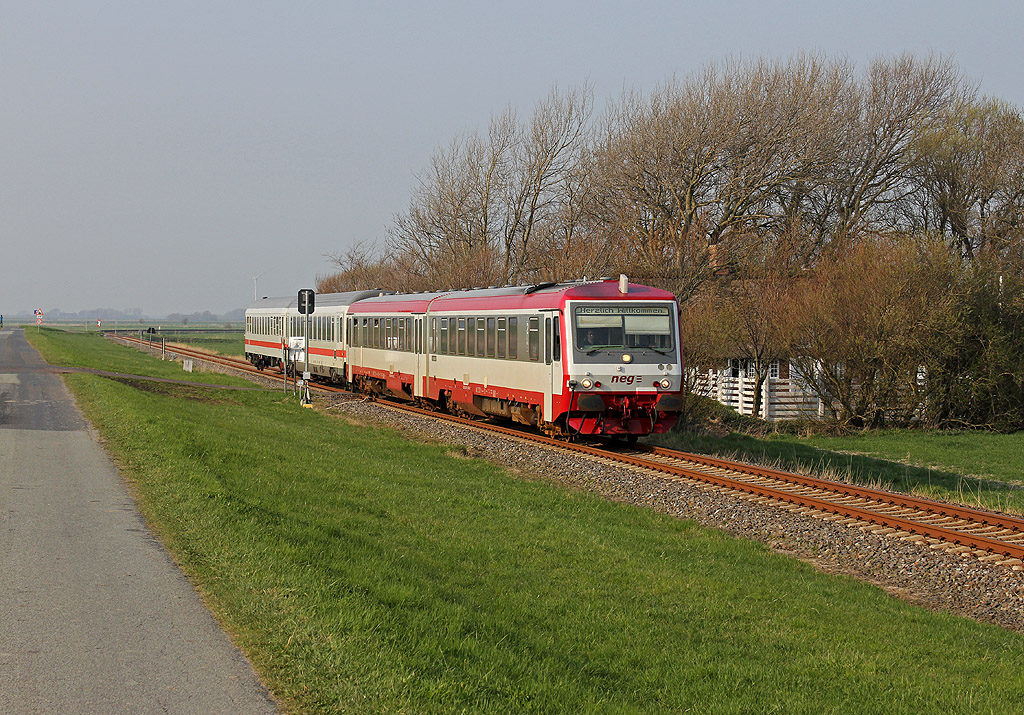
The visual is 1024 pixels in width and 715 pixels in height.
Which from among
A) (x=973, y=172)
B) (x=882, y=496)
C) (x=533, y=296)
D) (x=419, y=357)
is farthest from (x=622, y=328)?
(x=973, y=172)

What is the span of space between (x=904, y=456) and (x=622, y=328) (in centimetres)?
1157

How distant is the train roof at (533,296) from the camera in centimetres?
1941

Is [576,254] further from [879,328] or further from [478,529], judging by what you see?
[478,529]

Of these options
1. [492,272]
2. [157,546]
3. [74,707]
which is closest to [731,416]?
[492,272]

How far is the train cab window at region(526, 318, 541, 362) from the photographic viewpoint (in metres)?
20.2

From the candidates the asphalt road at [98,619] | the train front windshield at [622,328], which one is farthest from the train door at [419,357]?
the asphalt road at [98,619]

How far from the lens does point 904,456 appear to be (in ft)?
88.9

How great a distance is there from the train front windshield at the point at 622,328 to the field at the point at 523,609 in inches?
206

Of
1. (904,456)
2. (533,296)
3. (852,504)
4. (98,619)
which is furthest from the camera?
(904,456)

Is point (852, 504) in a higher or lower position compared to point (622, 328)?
lower

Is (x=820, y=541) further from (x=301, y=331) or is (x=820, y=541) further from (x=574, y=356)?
(x=301, y=331)

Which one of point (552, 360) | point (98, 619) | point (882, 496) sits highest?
point (552, 360)

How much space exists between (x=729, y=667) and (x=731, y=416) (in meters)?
27.5

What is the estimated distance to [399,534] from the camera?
35.0ft
